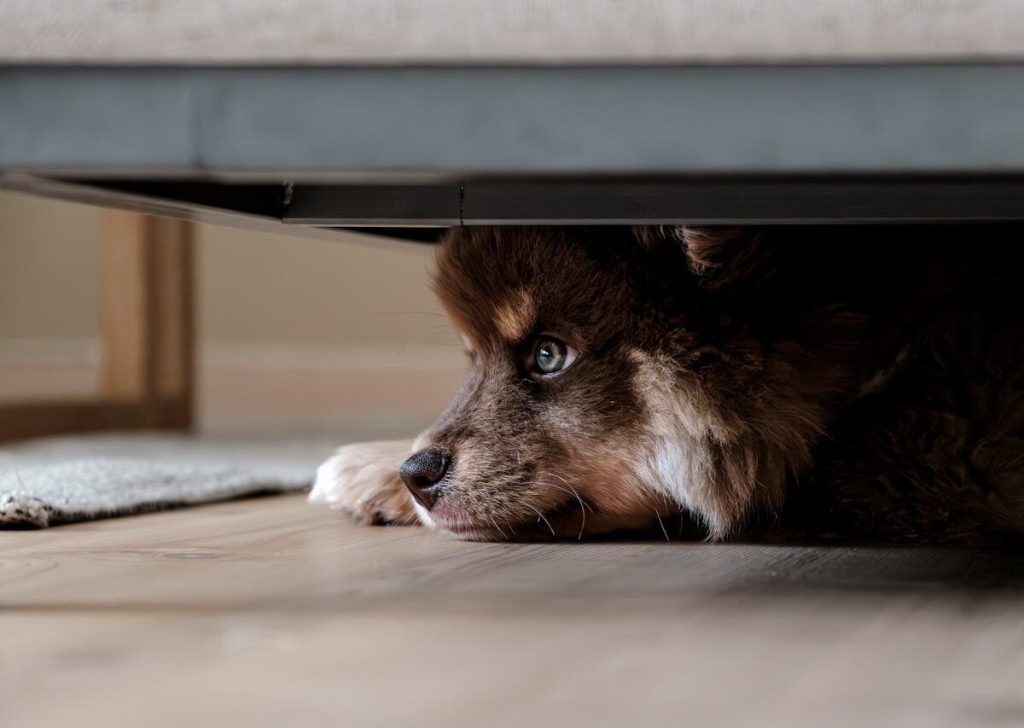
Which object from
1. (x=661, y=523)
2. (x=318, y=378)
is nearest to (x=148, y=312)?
(x=318, y=378)

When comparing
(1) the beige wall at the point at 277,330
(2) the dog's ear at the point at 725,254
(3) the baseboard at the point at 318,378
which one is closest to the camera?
(2) the dog's ear at the point at 725,254

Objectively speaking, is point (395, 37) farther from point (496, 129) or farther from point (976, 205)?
point (976, 205)

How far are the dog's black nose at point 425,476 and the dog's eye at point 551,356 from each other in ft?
0.53

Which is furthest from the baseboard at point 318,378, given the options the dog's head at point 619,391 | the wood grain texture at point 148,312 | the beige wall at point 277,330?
the dog's head at point 619,391

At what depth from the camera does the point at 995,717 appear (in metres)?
0.78

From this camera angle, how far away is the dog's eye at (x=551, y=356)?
5.12 ft

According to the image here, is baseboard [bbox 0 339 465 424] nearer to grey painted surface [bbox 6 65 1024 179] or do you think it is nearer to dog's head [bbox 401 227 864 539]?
dog's head [bbox 401 227 864 539]

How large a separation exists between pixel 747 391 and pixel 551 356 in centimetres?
26

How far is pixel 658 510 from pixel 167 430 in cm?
277

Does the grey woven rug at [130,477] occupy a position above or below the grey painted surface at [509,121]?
below

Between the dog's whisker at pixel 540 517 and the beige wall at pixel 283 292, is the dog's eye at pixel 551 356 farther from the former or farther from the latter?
the beige wall at pixel 283 292

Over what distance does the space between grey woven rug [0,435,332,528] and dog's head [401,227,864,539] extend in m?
0.50

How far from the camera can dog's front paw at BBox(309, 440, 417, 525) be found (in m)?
1.74

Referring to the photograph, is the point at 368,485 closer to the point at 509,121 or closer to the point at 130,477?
the point at 130,477
